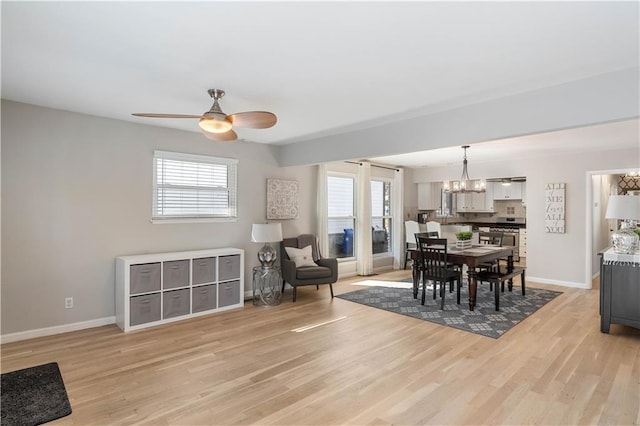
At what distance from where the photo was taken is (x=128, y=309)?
3930 millimetres

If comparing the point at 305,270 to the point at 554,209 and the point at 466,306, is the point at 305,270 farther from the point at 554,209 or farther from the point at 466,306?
the point at 554,209

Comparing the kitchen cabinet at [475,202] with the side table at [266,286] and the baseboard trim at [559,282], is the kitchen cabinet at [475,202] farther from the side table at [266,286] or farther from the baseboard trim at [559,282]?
the side table at [266,286]

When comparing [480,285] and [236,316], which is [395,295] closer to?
[480,285]

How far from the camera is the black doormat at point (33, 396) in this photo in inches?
Answer: 90.7

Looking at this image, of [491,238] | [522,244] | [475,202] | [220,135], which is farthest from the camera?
[475,202]

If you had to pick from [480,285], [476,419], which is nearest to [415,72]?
[476,419]

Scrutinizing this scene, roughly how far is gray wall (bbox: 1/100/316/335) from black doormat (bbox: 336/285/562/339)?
2.86 metres

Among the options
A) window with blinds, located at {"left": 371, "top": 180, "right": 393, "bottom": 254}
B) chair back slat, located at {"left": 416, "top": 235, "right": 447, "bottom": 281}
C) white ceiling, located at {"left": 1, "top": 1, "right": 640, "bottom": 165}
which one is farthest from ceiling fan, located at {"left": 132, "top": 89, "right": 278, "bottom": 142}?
window with blinds, located at {"left": 371, "top": 180, "right": 393, "bottom": 254}

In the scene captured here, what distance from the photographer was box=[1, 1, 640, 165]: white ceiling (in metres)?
1.92

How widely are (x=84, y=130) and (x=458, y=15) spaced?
13.3 ft

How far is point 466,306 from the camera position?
4.91 m

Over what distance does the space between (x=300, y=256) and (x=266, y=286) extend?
0.71m

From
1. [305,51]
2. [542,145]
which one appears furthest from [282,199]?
[542,145]

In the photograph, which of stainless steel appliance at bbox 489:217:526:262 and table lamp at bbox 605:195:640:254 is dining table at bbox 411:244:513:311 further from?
stainless steel appliance at bbox 489:217:526:262
